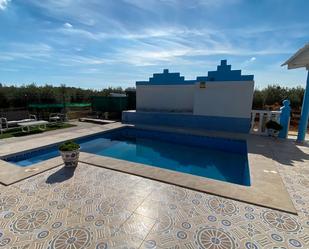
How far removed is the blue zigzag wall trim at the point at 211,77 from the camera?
8.23m

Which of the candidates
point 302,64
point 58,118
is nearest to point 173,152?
point 302,64

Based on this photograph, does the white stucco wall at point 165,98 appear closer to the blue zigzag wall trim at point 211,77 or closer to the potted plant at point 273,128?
the blue zigzag wall trim at point 211,77

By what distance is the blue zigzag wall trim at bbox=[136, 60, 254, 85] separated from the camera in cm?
823

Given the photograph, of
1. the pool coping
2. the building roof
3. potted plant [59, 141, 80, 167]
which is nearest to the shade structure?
the building roof

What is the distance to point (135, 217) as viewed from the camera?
92.4 inches

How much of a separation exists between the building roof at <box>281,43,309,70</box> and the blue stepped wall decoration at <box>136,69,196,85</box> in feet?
16.6

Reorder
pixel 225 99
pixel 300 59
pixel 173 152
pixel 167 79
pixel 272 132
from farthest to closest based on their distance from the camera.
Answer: pixel 167 79 < pixel 225 99 < pixel 272 132 < pixel 173 152 < pixel 300 59

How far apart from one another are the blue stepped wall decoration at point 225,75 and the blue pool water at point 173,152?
128 inches

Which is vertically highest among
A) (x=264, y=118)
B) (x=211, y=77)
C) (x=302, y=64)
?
(x=302, y=64)

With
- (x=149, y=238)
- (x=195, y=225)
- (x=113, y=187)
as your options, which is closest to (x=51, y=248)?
(x=149, y=238)

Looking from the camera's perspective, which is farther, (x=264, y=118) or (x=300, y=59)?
(x=264, y=118)

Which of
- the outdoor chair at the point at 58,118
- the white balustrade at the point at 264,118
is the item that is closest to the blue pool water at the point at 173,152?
the white balustrade at the point at 264,118

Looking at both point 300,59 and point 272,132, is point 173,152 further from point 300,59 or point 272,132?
point 300,59

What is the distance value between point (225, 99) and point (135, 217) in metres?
7.67
